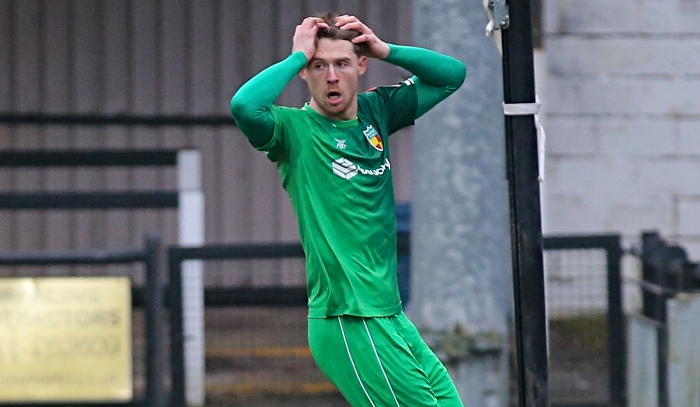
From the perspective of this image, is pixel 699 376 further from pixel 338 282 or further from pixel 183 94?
pixel 183 94

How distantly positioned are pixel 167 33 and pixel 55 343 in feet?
16.0

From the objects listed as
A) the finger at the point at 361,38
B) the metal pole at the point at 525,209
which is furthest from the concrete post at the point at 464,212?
the metal pole at the point at 525,209

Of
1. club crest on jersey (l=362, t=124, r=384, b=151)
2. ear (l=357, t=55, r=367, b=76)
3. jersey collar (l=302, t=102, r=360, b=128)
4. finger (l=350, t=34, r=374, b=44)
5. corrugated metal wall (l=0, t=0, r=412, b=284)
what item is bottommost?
club crest on jersey (l=362, t=124, r=384, b=151)

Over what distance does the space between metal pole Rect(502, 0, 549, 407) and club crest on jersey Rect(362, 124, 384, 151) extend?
25.1 inches

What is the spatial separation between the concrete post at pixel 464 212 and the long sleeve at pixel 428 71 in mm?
2075

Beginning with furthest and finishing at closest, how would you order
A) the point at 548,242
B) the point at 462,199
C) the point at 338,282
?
the point at 548,242 → the point at 462,199 → the point at 338,282

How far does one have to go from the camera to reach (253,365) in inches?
286

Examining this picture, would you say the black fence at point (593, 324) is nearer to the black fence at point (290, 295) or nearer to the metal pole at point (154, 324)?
the black fence at point (290, 295)

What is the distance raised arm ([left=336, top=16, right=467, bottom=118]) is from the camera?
157 inches

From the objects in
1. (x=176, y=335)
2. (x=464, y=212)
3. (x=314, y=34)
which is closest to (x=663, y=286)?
(x=464, y=212)

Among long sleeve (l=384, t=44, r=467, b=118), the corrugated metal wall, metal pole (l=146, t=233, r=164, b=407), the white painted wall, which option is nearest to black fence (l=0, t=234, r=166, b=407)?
metal pole (l=146, t=233, r=164, b=407)

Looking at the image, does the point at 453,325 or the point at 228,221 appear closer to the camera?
the point at 453,325

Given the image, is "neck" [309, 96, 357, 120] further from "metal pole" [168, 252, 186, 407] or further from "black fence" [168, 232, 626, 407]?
"metal pole" [168, 252, 186, 407]

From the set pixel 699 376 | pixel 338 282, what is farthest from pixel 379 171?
pixel 699 376
